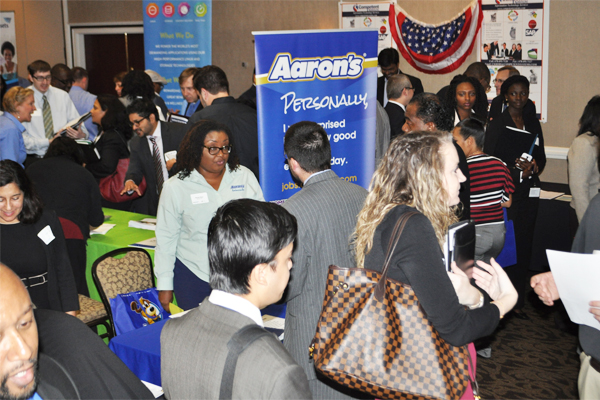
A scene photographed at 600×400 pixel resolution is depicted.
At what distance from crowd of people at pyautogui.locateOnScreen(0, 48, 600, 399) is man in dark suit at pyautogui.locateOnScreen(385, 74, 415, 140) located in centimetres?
1

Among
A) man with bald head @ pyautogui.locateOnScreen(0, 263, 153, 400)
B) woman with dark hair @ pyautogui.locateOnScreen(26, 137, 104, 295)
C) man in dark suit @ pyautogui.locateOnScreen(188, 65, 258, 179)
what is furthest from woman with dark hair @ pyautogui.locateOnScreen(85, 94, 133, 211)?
man with bald head @ pyautogui.locateOnScreen(0, 263, 153, 400)

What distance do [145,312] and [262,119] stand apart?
3.94 feet

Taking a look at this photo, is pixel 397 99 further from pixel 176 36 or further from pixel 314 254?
pixel 176 36

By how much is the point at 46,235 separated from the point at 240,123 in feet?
5.14

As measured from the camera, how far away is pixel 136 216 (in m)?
4.62

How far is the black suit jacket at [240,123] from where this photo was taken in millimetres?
3961

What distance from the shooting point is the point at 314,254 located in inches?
86.2

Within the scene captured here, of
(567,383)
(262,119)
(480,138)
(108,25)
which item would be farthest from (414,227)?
(108,25)

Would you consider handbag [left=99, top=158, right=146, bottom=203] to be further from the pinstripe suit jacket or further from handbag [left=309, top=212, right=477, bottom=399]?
handbag [left=309, top=212, right=477, bottom=399]

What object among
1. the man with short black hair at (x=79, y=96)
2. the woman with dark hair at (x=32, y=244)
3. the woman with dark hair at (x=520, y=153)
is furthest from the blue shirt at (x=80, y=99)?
the woman with dark hair at (x=520, y=153)

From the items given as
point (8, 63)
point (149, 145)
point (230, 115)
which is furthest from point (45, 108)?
point (8, 63)

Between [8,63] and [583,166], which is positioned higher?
[8,63]

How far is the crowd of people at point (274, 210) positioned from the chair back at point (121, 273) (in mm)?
201

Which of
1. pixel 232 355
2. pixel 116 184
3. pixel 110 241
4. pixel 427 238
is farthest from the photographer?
pixel 116 184
